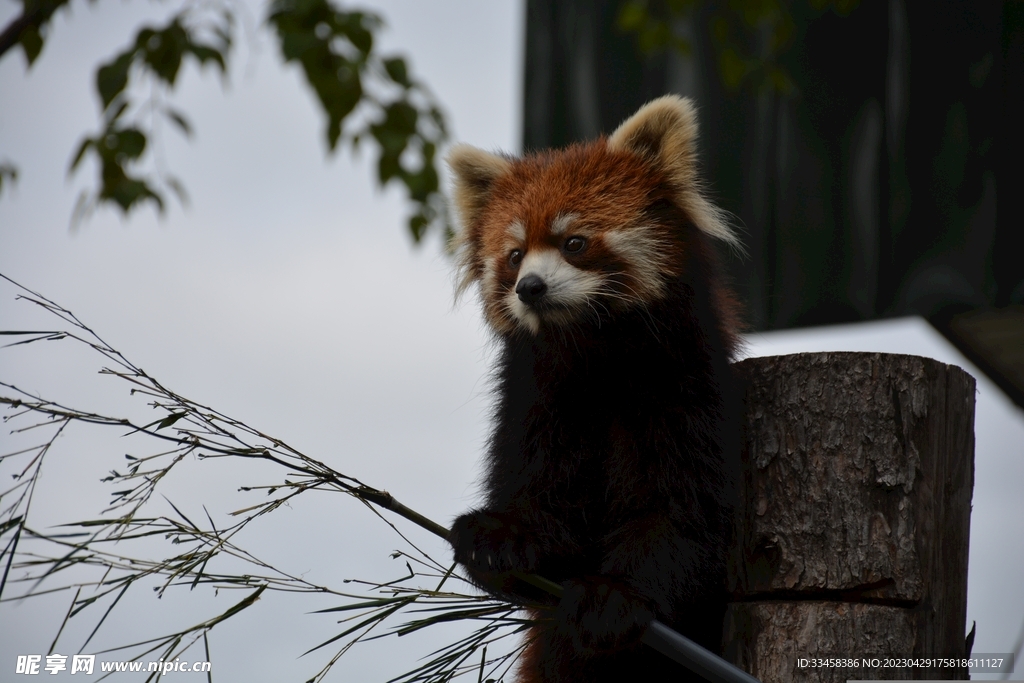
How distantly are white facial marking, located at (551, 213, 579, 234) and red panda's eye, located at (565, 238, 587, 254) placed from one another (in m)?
0.03

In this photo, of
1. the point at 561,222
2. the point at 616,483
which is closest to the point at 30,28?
the point at 561,222

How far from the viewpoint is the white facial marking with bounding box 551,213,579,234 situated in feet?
7.68

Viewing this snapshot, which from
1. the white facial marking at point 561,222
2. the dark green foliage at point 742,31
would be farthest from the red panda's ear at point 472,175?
the dark green foliage at point 742,31

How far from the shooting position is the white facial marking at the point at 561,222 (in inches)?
92.1

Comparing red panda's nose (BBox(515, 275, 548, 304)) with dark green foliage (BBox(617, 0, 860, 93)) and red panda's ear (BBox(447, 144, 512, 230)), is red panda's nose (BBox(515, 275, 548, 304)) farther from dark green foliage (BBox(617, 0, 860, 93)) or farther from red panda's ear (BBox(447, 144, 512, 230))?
dark green foliage (BBox(617, 0, 860, 93))

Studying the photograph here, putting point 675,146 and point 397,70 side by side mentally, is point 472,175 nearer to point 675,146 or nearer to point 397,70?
point 675,146

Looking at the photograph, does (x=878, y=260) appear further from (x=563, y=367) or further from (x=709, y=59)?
(x=563, y=367)

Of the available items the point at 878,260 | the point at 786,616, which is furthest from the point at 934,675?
the point at 878,260

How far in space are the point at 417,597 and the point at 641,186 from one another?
51.5 inches

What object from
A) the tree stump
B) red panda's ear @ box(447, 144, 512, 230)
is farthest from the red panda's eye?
the tree stump

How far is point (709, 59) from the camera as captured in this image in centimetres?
550

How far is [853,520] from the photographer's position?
1.91 metres

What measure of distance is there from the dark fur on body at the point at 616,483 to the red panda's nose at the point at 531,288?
11 cm

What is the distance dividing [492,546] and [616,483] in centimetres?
35
